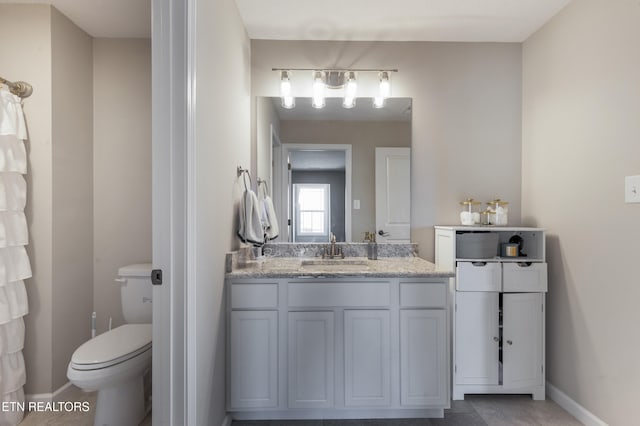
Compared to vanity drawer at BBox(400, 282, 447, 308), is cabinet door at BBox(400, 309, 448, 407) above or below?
below

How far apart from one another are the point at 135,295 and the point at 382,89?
2.22m

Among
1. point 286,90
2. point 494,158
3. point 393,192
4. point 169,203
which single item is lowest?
point 169,203

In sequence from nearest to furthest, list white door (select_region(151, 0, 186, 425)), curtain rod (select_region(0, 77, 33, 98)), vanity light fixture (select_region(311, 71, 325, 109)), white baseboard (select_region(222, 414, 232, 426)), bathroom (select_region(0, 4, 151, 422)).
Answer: white door (select_region(151, 0, 186, 425)), white baseboard (select_region(222, 414, 232, 426)), curtain rod (select_region(0, 77, 33, 98)), bathroom (select_region(0, 4, 151, 422)), vanity light fixture (select_region(311, 71, 325, 109))

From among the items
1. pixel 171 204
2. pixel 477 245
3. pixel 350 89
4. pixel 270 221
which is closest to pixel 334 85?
pixel 350 89

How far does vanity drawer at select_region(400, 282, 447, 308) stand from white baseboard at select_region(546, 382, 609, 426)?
3.31 feet

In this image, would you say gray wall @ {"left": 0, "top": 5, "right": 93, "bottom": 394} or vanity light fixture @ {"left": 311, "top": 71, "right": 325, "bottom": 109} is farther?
vanity light fixture @ {"left": 311, "top": 71, "right": 325, "bottom": 109}

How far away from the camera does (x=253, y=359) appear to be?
179cm

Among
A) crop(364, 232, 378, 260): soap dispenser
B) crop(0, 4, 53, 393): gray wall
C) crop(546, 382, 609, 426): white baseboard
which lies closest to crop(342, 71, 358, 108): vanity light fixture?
crop(364, 232, 378, 260): soap dispenser

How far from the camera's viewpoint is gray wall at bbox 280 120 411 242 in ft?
7.88

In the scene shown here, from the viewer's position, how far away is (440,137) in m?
2.42

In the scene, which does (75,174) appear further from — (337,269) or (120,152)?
(337,269)

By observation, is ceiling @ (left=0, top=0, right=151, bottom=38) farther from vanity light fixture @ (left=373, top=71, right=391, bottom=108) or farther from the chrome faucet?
Result: the chrome faucet

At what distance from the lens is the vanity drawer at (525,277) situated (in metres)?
2.06

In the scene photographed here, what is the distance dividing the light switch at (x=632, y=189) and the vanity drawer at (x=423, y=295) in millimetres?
990
